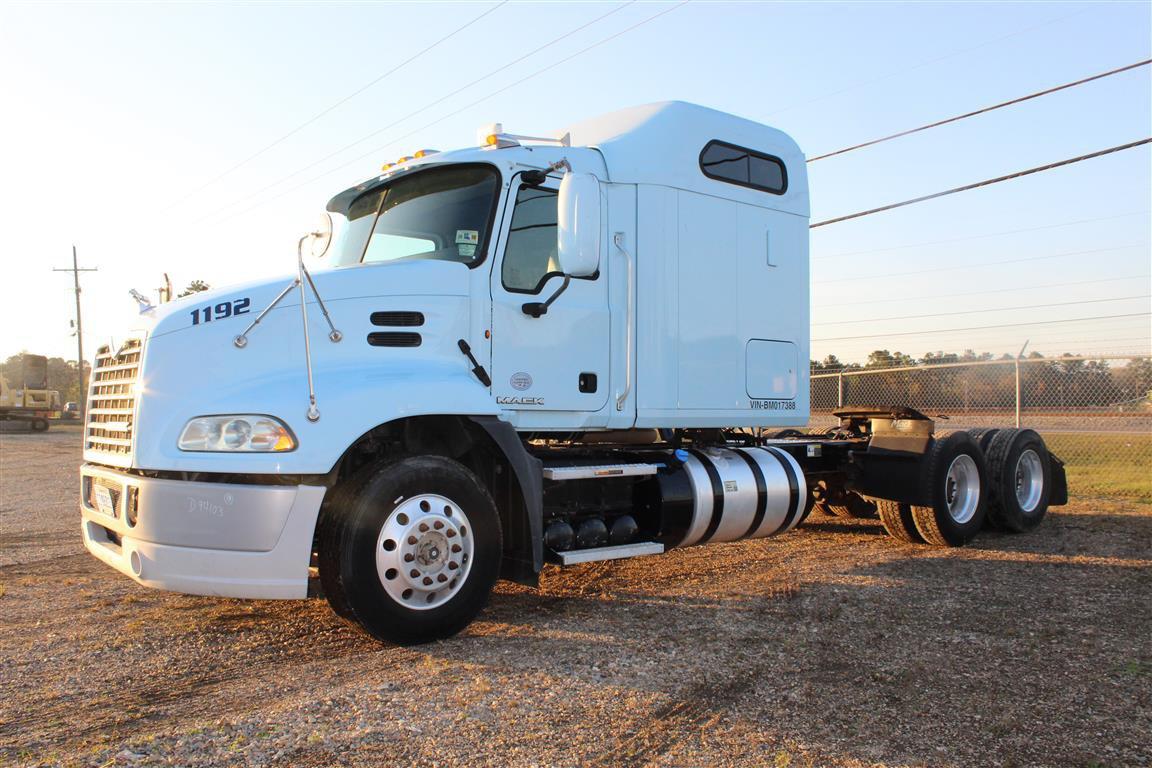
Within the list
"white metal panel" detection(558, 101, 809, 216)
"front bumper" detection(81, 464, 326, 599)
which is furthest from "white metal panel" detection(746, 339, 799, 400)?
"front bumper" detection(81, 464, 326, 599)

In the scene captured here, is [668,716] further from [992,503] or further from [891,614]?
[992,503]

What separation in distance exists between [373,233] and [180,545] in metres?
2.54

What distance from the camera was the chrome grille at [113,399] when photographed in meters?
4.72

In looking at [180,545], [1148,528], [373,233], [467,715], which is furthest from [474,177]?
[1148,528]

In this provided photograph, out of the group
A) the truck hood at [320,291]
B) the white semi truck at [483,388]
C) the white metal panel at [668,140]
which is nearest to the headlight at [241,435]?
the white semi truck at [483,388]

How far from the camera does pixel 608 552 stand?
18.5 feet

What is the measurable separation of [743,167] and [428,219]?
9.25 ft

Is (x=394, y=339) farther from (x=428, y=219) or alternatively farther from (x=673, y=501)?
(x=673, y=501)

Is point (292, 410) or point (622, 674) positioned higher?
point (292, 410)

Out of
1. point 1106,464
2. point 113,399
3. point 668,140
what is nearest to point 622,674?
point 113,399

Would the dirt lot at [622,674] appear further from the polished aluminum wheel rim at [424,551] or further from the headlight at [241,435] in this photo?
the headlight at [241,435]

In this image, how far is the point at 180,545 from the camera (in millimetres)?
4344

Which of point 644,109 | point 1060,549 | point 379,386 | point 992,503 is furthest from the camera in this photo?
point 992,503

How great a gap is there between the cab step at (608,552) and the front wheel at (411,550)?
0.62 meters
